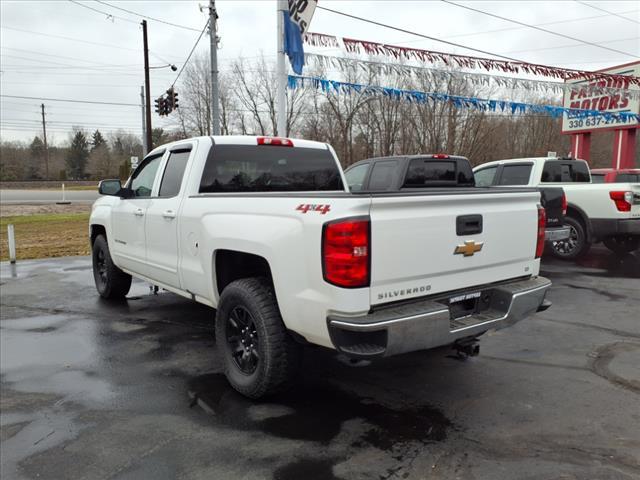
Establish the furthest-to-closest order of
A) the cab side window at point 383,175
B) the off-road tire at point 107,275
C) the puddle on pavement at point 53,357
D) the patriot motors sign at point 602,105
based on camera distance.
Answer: the patriot motors sign at point 602,105
the cab side window at point 383,175
the off-road tire at point 107,275
the puddle on pavement at point 53,357

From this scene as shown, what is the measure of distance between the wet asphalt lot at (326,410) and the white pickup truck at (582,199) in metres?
4.10

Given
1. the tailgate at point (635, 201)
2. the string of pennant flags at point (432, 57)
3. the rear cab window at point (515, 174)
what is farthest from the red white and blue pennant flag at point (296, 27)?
the tailgate at point (635, 201)

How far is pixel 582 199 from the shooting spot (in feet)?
31.4

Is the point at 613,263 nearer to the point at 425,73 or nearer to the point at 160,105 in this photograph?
the point at 425,73

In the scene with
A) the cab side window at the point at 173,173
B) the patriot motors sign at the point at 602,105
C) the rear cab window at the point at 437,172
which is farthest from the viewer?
the patriot motors sign at the point at 602,105

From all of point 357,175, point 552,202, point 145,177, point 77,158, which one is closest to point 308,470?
point 145,177

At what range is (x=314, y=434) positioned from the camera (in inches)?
127

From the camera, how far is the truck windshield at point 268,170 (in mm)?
4625

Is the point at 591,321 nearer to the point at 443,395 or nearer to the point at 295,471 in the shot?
the point at 443,395

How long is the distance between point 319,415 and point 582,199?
813cm

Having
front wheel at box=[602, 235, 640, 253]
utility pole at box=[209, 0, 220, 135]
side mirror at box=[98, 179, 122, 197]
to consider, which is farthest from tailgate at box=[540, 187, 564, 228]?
utility pole at box=[209, 0, 220, 135]

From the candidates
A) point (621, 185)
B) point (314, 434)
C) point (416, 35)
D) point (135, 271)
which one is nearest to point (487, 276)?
point (314, 434)

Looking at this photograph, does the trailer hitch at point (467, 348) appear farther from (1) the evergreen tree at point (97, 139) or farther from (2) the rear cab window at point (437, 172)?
(1) the evergreen tree at point (97, 139)

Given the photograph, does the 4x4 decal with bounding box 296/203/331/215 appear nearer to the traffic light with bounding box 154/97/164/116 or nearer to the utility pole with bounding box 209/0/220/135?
the utility pole with bounding box 209/0/220/135
